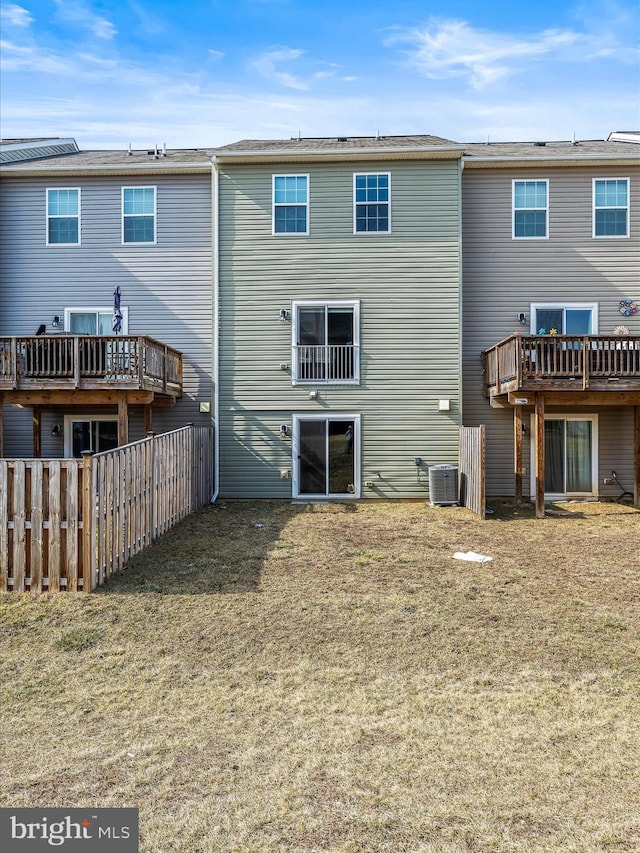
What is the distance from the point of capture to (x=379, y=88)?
46.5 ft

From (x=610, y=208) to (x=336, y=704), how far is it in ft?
44.9

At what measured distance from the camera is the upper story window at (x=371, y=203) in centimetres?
1327

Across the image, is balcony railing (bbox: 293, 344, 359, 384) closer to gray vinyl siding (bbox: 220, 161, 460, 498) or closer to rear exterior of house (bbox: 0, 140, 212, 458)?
gray vinyl siding (bbox: 220, 161, 460, 498)

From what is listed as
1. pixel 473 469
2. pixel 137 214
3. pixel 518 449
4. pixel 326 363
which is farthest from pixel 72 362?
pixel 518 449

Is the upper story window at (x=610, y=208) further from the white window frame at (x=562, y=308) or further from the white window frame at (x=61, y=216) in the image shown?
the white window frame at (x=61, y=216)

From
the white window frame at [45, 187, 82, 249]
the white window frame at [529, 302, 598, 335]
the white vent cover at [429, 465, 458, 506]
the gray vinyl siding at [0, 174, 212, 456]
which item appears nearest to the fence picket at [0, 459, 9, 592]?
the gray vinyl siding at [0, 174, 212, 456]

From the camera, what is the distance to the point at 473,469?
11586mm

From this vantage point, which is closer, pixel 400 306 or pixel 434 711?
pixel 434 711

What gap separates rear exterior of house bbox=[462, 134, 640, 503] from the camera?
1343 centimetres

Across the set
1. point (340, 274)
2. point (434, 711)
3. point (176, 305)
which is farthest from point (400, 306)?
point (434, 711)

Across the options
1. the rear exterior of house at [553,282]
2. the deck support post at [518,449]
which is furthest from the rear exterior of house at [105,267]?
the deck support post at [518,449]

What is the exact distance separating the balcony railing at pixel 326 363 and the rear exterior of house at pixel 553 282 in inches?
108

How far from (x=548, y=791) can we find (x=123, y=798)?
215cm

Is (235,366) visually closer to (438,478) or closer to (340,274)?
(340,274)
